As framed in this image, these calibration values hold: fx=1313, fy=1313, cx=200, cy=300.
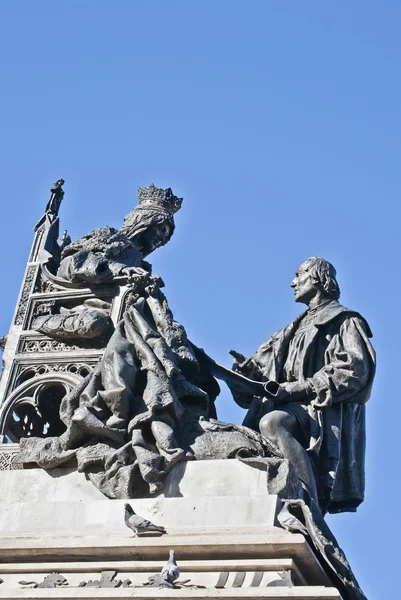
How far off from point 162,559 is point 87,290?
17.9 ft

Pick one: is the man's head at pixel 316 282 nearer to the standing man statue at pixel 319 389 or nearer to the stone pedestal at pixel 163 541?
the standing man statue at pixel 319 389

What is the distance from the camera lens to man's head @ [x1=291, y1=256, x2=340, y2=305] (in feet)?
62.6

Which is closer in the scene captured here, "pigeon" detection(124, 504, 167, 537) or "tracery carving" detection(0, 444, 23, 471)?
"pigeon" detection(124, 504, 167, 537)

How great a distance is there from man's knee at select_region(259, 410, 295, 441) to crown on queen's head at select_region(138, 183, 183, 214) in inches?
191

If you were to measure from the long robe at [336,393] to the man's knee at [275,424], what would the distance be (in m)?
0.45

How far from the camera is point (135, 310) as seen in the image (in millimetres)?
18109

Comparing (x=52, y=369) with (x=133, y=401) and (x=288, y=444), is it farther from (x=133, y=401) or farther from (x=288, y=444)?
(x=288, y=444)

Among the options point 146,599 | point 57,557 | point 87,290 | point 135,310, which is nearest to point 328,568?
point 146,599

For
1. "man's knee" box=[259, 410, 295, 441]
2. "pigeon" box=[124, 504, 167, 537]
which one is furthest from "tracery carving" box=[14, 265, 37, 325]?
"pigeon" box=[124, 504, 167, 537]

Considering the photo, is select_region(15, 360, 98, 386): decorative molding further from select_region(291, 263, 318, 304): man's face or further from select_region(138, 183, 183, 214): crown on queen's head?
select_region(138, 183, 183, 214): crown on queen's head

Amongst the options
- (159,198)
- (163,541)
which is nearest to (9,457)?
(163,541)

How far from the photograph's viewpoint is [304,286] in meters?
19.2

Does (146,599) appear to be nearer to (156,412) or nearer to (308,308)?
(156,412)

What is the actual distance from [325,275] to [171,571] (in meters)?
6.33
